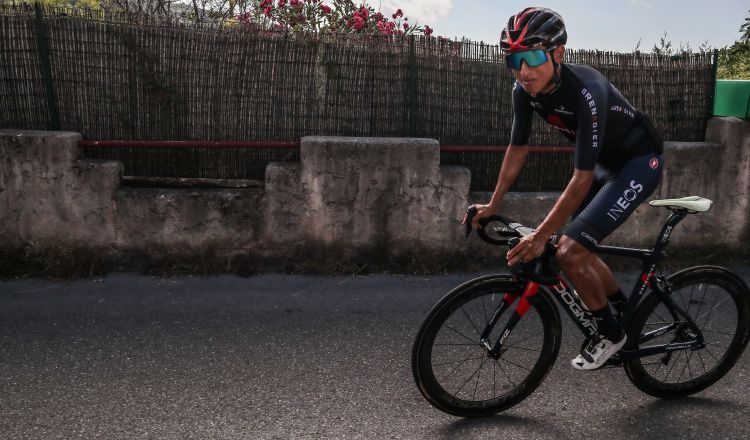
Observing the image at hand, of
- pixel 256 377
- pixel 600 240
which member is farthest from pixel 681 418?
pixel 256 377

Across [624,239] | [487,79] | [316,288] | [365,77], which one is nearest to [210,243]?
[316,288]

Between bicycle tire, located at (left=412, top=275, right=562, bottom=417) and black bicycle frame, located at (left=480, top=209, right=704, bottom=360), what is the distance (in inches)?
1.8

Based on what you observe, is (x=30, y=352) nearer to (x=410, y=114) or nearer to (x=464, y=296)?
(x=464, y=296)

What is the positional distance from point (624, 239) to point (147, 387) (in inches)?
181

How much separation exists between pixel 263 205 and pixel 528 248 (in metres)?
3.33

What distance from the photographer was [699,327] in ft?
12.7

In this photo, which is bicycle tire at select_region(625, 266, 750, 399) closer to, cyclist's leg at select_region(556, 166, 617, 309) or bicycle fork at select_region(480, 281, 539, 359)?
cyclist's leg at select_region(556, 166, 617, 309)

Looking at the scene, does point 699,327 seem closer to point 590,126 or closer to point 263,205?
point 590,126

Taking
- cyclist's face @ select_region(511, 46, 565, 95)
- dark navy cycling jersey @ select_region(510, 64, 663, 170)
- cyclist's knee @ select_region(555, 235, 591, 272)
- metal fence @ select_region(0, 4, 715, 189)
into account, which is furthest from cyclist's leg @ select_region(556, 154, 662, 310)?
metal fence @ select_region(0, 4, 715, 189)

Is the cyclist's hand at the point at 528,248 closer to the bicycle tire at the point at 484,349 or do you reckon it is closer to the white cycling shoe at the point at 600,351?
the bicycle tire at the point at 484,349

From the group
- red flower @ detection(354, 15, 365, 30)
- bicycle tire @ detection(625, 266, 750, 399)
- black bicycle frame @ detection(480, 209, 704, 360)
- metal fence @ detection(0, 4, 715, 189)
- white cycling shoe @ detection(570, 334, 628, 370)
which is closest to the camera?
black bicycle frame @ detection(480, 209, 704, 360)

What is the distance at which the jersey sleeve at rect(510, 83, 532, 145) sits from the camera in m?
3.60

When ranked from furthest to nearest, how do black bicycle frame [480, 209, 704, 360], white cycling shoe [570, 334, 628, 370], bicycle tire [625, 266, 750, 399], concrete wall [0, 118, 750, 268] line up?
concrete wall [0, 118, 750, 268], bicycle tire [625, 266, 750, 399], white cycling shoe [570, 334, 628, 370], black bicycle frame [480, 209, 704, 360]

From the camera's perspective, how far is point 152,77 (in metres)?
6.14
